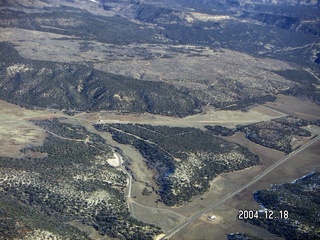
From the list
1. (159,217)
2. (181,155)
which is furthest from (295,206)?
(181,155)

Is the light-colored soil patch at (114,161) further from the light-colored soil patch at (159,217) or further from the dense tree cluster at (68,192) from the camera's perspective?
the light-colored soil patch at (159,217)

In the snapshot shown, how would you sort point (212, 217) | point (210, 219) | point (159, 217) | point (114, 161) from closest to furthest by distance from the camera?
point (210, 219) < point (159, 217) < point (212, 217) < point (114, 161)

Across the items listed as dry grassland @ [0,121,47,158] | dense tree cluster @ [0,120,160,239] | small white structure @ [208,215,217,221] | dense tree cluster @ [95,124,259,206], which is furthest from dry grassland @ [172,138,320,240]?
dry grassland @ [0,121,47,158]

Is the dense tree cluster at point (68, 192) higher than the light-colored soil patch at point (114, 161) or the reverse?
higher

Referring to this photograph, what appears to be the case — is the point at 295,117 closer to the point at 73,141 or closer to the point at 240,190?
the point at 240,190

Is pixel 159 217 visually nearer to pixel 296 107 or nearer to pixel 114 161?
pixel 114 161

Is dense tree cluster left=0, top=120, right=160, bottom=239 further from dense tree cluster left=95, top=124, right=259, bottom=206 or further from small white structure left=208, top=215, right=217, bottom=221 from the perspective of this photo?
small white structure left=208, top=215, right=217, bottom=221

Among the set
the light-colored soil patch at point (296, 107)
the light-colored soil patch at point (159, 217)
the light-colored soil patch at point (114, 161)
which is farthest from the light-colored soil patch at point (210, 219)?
the light-colored soil patch at point (296, 107)

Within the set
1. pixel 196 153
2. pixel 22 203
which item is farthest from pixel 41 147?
pixel 196 153
